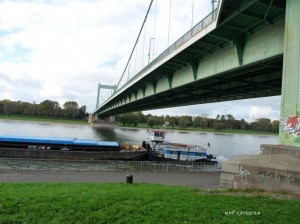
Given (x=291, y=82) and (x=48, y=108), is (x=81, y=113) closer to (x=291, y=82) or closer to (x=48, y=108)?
(x=48, y=108)

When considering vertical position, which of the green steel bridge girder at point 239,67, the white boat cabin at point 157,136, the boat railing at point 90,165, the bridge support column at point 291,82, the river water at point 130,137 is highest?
the green steel bridge girder at point 239,67

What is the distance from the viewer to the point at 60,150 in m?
33.1

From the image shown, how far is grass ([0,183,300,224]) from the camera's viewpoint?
22.6 feet

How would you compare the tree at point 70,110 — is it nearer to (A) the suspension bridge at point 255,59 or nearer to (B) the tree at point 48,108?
(B) the tree at point 48,108

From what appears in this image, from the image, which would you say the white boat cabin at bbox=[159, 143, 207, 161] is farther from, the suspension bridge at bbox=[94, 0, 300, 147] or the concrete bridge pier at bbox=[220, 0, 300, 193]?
the concrete bridge pier at bbox=[220, 0, 300, 193]

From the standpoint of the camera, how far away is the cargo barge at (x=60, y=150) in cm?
3170

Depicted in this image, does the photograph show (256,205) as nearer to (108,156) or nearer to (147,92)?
(108,156)

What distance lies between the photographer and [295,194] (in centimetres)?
973

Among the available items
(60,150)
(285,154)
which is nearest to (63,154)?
(60,150)

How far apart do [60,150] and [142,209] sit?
27.4m

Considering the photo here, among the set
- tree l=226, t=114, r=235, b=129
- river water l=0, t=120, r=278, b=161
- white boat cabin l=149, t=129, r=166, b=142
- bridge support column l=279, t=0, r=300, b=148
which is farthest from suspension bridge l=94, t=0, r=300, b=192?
tree l=226, t=114, r=235, b=129

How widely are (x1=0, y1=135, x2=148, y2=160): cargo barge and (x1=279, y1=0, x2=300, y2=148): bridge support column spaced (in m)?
23.5

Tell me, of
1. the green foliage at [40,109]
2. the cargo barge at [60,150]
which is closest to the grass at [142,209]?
the cargo barge at [60,150]

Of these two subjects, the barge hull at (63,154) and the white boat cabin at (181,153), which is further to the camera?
the white boat cabin at (181,153)
